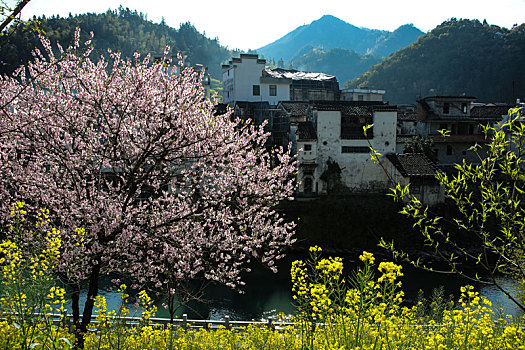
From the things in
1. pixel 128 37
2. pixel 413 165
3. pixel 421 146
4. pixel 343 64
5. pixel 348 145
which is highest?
pixel 343 64

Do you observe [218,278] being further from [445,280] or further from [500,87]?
[500,87]

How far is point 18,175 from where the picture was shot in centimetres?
998

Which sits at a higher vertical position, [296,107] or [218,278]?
[296,107]

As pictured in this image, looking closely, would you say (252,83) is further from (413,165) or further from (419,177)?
(419,177)

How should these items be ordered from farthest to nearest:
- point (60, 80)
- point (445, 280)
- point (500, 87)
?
point (500, 87), point (445, 280), point (60, 80)

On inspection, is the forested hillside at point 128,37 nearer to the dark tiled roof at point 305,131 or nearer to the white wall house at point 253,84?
the white wall house at point 253,84

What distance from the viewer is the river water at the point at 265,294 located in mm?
21203

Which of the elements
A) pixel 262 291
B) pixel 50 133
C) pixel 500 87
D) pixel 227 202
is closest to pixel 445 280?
pixel 262 291

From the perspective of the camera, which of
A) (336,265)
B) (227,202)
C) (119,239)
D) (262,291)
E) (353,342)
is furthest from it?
(262,291)

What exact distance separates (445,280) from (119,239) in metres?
23.0

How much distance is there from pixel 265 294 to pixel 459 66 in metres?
67.2

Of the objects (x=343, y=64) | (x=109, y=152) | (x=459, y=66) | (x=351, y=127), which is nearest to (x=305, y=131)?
(x=351, y=127)

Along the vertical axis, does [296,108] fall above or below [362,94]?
below

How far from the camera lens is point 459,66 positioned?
7612 centimetres
